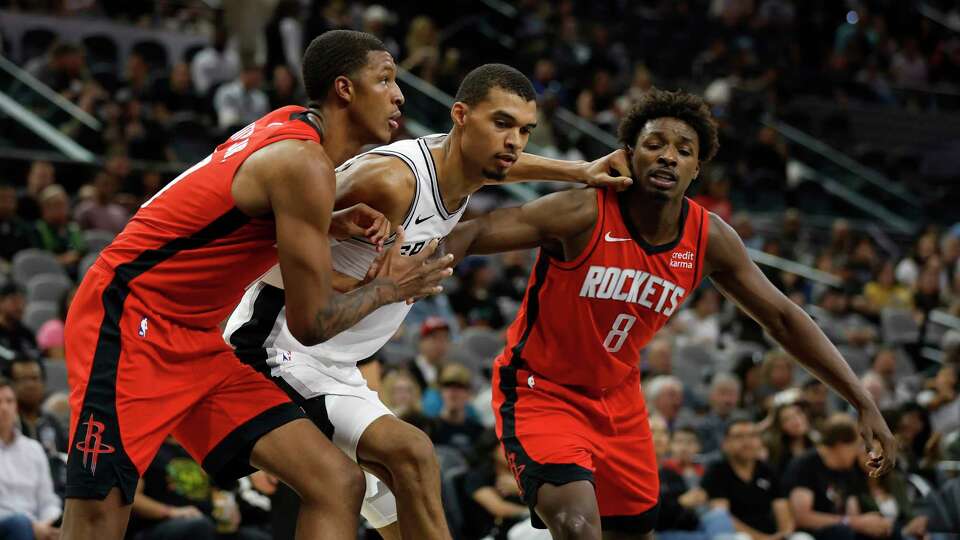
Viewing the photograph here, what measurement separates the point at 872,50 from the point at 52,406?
17366 mm

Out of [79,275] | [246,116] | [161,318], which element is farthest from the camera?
[246,116]

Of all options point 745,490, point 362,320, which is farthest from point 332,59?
point 745,490

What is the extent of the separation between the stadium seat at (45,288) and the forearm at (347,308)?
6.14 meters

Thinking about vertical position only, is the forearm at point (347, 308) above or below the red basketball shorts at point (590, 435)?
above

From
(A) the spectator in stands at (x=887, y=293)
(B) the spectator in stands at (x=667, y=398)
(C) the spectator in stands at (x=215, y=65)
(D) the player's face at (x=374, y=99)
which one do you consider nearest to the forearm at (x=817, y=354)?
(D) the player's face at (x=374, y=99)

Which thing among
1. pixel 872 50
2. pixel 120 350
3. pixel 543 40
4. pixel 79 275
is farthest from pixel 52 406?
pixel 872 50

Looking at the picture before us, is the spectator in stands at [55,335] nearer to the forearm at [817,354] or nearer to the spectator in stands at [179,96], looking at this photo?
the spectator in stands at [179,96]

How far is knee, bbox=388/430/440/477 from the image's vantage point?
4578 mm

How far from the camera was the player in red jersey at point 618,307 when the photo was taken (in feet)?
17.5

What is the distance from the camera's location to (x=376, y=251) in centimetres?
486

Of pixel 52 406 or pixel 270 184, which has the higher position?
pixel 270 184

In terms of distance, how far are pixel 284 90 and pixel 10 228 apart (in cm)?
352

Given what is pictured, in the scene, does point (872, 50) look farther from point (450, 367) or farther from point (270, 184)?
point (270, 184)

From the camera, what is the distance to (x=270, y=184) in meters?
4.06
